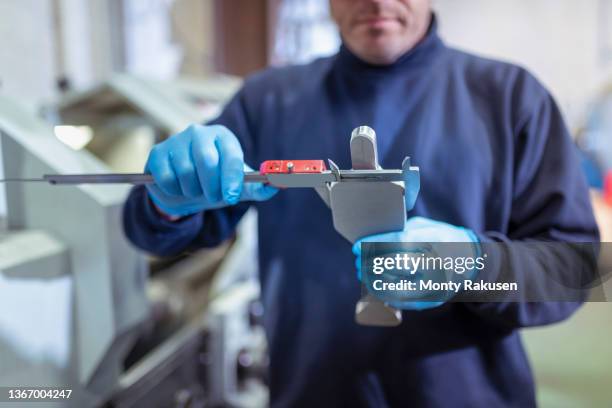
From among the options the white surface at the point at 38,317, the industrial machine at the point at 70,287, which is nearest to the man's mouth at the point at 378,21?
A: the industrial machine at the point at 70,287

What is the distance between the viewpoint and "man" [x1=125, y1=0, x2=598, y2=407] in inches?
24.0

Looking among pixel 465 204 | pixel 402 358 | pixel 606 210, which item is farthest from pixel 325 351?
pixel 606 210

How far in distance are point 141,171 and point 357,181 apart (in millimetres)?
478

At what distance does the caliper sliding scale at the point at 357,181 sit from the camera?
1.30ft

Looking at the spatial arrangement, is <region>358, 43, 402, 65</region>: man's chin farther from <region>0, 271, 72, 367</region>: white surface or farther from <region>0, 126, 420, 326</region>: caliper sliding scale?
<region>0, 271, 72, 367</region>: white surface

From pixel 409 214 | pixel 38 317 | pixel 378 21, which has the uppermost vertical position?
pixel 378 21

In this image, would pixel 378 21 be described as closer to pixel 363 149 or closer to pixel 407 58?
pixel 407 58

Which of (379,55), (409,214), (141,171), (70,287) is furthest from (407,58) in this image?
(70,287)

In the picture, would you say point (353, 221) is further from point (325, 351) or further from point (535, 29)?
point (535, 29)

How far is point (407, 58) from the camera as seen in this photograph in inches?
27.3

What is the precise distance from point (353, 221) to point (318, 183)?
71mm

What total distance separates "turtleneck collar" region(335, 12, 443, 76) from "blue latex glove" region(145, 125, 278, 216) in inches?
11.8

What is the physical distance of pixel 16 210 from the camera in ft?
1.96

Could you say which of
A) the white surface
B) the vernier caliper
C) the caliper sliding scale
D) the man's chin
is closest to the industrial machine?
the white surface
